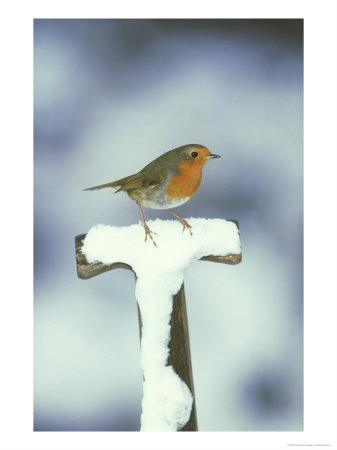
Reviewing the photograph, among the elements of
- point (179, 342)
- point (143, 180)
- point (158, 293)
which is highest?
point (143, 180)

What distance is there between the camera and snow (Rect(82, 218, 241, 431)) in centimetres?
119

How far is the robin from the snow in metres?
0.05

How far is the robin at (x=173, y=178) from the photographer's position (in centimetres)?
123

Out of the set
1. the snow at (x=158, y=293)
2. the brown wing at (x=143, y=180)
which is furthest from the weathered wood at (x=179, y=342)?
the brown wing at (x=143, y=180)

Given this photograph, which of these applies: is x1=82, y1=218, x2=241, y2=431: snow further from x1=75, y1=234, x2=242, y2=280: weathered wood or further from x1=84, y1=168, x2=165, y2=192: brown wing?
x1=84, y1=168, x2=165, y2=192: brown wing

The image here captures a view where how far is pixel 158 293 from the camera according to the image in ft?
3.89

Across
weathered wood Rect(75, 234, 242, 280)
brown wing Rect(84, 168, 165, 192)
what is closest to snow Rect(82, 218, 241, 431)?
weathered wood Rect(75, 234, 242, 280)

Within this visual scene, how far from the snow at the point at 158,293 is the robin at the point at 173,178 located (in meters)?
0.05

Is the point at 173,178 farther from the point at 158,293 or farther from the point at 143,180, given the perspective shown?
the point at 158,293

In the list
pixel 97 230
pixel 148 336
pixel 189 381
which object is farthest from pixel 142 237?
pixel 189 381

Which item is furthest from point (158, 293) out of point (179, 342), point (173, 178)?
point (173, 178)

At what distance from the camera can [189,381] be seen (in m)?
1.22

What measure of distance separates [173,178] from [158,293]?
0.97ft
